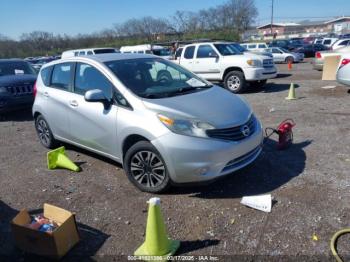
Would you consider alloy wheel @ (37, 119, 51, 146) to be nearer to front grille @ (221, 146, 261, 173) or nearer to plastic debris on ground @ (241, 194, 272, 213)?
front grille @ (221, 146, 261, 173)

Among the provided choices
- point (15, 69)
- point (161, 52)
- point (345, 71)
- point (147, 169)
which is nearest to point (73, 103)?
point (147, 169)

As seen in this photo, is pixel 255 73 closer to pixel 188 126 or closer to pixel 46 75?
pixel 46 75

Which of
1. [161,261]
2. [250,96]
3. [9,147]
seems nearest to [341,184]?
[161,261]

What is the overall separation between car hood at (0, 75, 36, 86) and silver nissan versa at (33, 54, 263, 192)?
418 centimetres

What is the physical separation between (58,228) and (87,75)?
2.50 m

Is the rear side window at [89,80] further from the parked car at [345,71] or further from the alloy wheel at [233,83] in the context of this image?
the alloy wheel at [233,83]

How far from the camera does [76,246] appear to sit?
3285 millimetres

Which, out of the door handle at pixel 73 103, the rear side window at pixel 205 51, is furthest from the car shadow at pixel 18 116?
the rear side window at pixel 205 51

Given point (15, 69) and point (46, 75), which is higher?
point (46, 75)

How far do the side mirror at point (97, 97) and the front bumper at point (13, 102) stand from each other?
18.4ft

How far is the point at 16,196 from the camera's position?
14.6ft

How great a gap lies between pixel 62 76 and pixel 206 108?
2.65 meters

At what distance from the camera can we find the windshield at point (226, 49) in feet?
39.5

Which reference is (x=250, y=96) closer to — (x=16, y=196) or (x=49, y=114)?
(x=49, y=114)
